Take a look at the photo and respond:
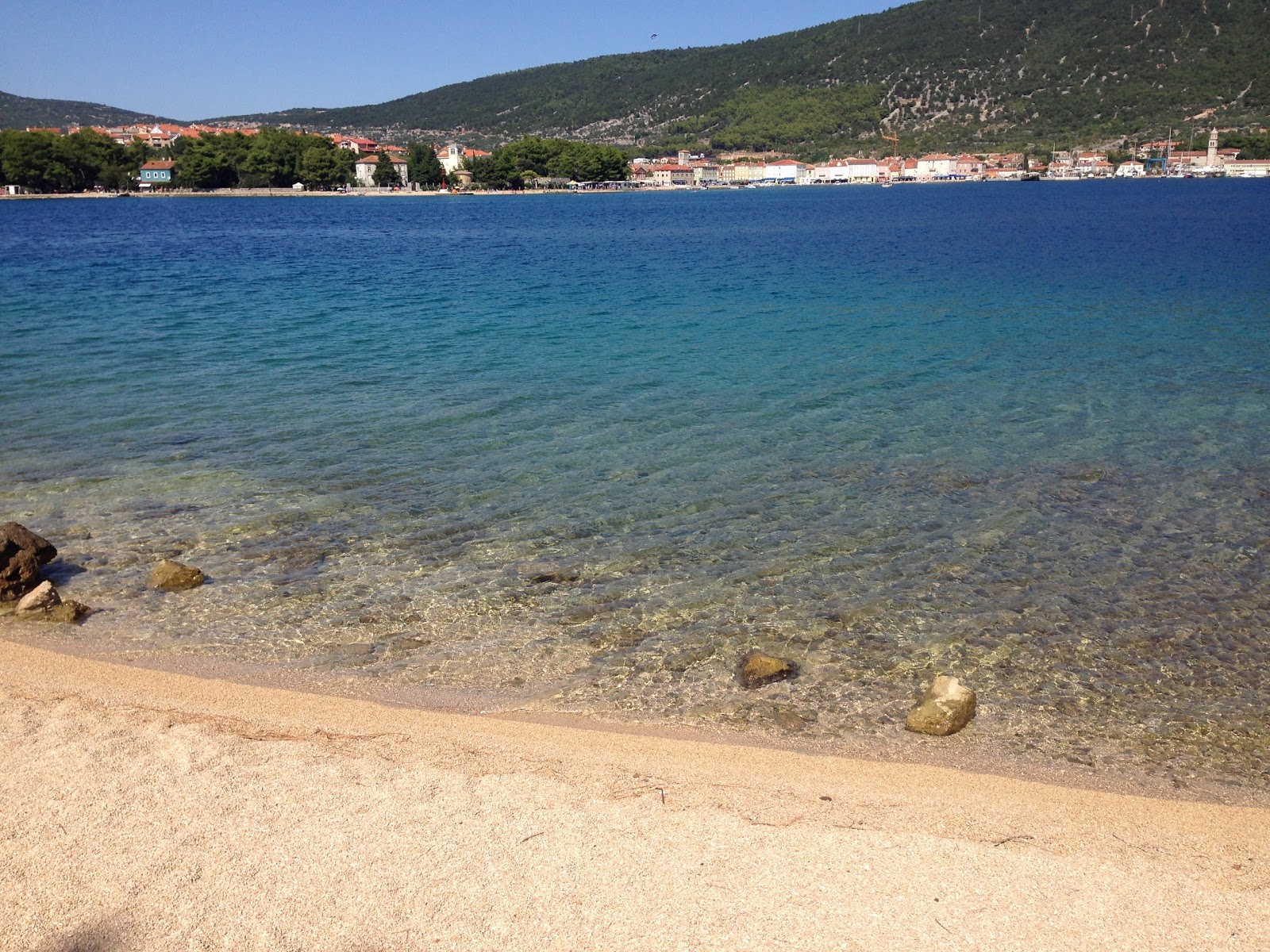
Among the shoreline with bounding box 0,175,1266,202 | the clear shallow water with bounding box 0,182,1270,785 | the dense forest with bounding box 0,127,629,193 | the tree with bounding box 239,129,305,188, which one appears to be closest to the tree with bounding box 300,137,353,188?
the dense forest with bounding box 0,127,629,193

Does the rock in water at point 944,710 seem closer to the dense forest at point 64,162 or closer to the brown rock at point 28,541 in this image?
the brown rock at point 28,541

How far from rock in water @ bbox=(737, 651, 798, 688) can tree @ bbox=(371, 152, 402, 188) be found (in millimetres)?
180094

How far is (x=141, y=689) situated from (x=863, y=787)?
16.0 feet

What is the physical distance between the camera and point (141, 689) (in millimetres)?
6781

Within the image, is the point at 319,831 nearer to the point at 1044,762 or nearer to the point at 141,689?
the point at 141,689

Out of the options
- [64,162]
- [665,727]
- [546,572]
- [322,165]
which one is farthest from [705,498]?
[322,165]

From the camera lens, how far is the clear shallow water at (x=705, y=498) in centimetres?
729

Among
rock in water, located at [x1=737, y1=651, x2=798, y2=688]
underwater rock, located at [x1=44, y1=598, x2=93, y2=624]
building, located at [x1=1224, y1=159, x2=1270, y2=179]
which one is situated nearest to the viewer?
rock in water, located at [x1=737, y1=651, x2=798, y2=688]

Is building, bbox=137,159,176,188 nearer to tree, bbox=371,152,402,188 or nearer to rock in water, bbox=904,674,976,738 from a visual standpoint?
tree, bbox=371,152,402,188

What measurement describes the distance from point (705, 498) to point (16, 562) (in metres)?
6.66

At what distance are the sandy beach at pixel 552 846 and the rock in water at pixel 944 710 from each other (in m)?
0.54

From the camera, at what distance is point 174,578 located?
8688 millimetres

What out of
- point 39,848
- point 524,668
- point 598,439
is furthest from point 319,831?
point 598,439

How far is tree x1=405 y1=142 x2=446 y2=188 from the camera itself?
173125 mm
